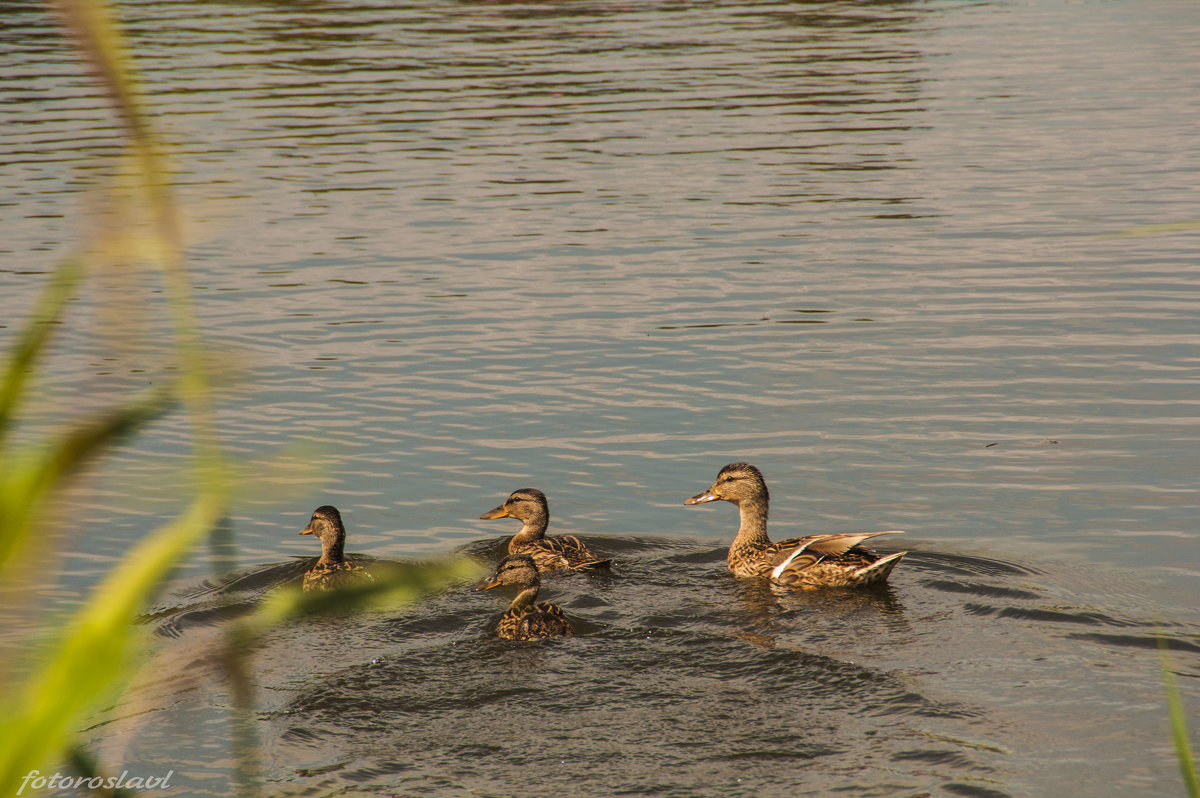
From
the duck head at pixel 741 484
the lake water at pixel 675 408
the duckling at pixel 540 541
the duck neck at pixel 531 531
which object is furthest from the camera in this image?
the duck neck at pixel 531 531

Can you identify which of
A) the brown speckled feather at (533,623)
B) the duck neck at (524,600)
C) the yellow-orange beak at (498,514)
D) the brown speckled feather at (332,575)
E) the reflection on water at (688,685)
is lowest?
the reflection on water at (688,685)

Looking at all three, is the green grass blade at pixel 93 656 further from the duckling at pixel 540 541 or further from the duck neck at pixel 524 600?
the duckling at pixel 540 541

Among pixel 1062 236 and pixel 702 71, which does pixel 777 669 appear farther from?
pixel 702 71

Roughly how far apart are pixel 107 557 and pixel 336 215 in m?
9.72

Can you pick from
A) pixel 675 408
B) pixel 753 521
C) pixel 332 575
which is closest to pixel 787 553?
pixel 753 521

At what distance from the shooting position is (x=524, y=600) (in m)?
7.03

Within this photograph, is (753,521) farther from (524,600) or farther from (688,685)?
(688,685)

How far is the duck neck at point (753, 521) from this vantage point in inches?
322

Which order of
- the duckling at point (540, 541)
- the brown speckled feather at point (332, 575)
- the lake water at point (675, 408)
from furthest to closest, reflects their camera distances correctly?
the duckling at point (540, 541), the brown speckled feather at point (332, 575), the lake water at point (675, 408)

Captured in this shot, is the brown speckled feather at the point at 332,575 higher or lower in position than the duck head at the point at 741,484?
lower

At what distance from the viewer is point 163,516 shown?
29.8 feet

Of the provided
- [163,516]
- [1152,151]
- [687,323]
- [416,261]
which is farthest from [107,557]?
[1152,151]

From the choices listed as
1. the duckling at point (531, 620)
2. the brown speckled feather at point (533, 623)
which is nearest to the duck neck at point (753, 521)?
the duckling at point (531, 620)

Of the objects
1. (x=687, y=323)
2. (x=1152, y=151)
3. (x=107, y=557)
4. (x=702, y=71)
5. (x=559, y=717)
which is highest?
(x=702, y=71)
